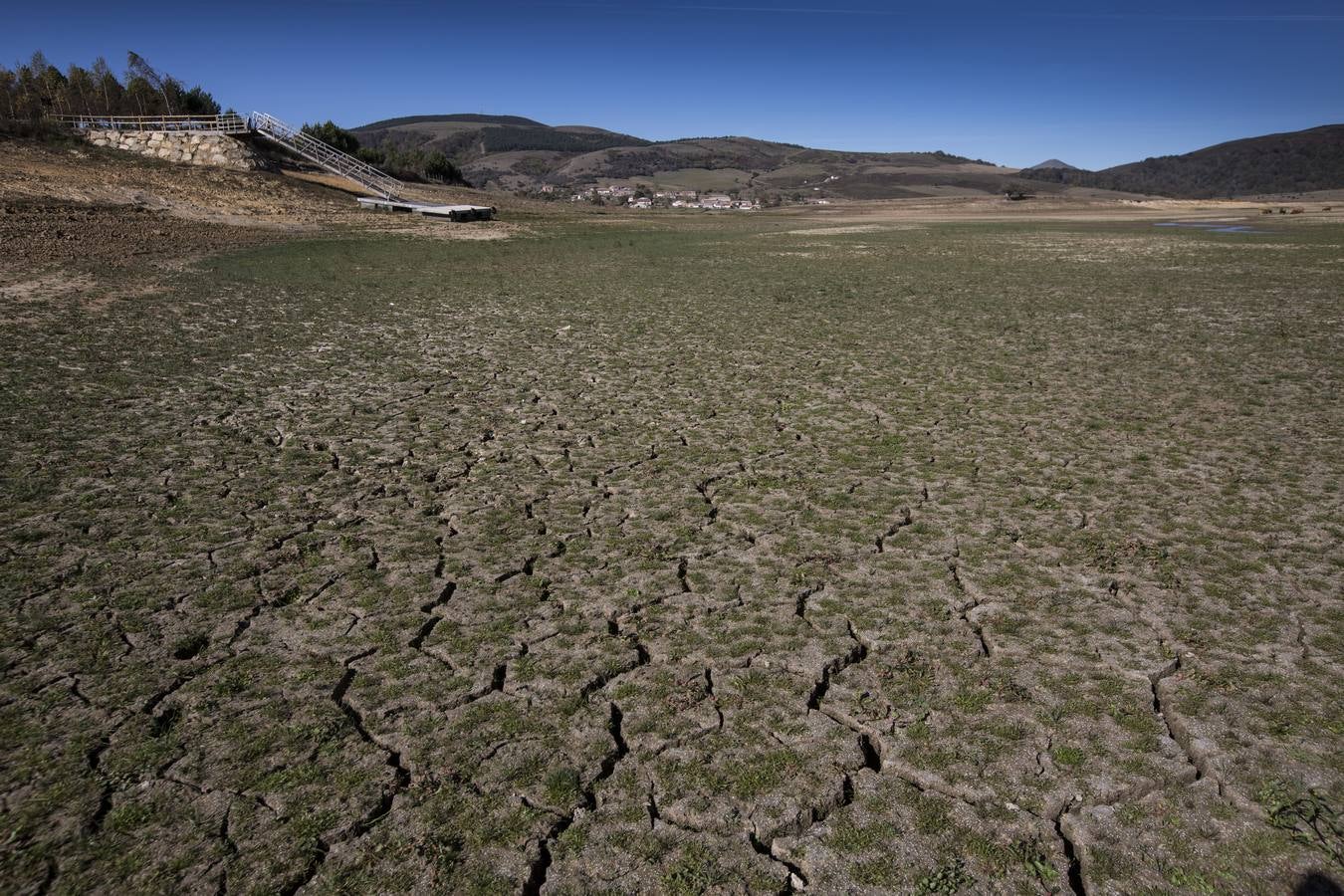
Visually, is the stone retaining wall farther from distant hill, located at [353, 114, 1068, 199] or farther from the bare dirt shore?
distant hill, located at [353, 114, 1068, 199]

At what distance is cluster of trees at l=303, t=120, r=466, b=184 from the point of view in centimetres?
5378

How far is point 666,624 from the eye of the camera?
4.30 meters

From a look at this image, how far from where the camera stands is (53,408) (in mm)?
7574

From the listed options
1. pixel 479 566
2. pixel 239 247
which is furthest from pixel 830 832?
pixel 239 247

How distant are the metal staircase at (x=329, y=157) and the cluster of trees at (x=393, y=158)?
6369 mm

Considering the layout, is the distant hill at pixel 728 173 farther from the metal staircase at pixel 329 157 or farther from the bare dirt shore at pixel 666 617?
the bare dirt shore at pixel 666 617

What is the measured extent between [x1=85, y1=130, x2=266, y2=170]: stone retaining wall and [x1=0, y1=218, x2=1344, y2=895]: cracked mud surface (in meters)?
31.3

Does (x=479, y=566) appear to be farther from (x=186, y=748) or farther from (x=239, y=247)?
→ (x=239, y=247)

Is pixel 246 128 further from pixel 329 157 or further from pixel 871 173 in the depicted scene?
pixel 871 173

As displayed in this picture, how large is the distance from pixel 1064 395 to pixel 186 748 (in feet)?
27.9

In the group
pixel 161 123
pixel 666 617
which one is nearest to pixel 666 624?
pixel 666 617

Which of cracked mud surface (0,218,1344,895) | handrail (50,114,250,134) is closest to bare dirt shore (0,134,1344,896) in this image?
cracked mud surface (0,218,1344,895)

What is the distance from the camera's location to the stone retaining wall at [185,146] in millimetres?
36281

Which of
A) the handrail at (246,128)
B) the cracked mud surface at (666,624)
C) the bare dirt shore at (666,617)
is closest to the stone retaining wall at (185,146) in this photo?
the handrail at (246,128)
